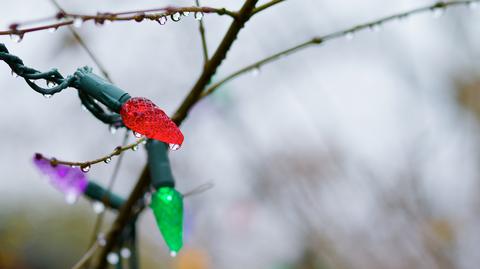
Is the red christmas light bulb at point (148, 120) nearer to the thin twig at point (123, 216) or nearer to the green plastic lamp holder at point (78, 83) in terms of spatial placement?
the green plastic lamp holder at point (78, 83)

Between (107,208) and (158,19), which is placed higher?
(158,19)

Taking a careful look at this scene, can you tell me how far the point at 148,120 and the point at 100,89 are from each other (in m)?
0.05

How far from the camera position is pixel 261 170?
3.05 meters

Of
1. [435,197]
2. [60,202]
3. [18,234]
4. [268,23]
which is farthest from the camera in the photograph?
[60,202]

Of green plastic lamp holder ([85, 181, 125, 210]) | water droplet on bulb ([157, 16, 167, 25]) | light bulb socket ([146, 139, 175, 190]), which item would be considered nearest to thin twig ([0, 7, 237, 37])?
water droplet on bulb ([157, 16, 167, 25])

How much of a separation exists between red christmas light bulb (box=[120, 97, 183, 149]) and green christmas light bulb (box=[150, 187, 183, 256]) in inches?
3.8

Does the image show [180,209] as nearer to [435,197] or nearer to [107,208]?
[107,208]

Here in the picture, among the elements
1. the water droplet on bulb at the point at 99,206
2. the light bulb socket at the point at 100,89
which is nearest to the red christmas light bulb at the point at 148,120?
the light bulb socket at the point at 100,89

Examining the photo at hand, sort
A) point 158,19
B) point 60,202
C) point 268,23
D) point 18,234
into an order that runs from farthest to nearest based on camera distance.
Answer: point 60,202
point 268,23
point 18,234
point 158,19

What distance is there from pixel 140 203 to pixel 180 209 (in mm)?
145

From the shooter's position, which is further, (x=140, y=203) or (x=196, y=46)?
(x=196, y=46)

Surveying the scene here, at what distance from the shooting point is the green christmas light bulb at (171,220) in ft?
1.79

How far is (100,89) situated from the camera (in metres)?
0.48

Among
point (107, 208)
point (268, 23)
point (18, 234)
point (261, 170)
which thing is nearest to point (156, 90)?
point (261, 170)
